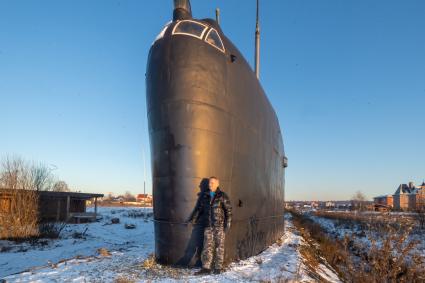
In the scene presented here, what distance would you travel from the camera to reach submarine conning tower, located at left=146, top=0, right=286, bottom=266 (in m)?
6.67

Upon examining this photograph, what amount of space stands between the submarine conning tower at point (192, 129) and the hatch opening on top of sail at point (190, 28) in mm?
21

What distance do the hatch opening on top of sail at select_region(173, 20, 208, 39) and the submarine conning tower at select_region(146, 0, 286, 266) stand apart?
2 cm

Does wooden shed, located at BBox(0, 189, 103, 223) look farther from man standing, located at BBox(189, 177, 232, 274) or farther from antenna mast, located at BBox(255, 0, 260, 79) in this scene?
man standing, located at BBox(189, 177, 232, 274)

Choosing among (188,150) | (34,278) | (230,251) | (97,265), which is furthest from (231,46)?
(34,278)

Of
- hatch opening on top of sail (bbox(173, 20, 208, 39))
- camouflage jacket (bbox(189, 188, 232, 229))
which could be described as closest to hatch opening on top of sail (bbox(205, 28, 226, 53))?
hatch opening on top of sail (bbox(173, 20, 208, 39))

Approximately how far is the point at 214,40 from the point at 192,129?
1.98 meters

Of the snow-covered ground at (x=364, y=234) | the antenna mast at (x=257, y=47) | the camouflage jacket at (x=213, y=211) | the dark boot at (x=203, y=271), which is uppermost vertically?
the antenna mast at (x=257, y=47)

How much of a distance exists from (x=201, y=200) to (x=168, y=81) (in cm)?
247

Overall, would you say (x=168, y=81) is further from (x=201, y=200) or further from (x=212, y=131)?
(x=201, y=200)

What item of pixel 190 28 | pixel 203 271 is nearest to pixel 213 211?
pixel 203 271

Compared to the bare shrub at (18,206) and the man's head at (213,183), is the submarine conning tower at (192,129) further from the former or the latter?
the bare shrub at (18,206)

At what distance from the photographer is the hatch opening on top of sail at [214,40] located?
7084 millimetres

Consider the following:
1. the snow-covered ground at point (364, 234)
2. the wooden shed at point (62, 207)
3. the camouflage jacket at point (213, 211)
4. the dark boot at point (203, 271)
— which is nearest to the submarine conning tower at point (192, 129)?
the camouflage jacket at point (213, 211)

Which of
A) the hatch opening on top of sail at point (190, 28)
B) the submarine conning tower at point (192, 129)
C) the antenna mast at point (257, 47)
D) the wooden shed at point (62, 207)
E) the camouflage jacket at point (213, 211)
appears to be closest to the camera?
the camouflage jacket at point (213, 211)
